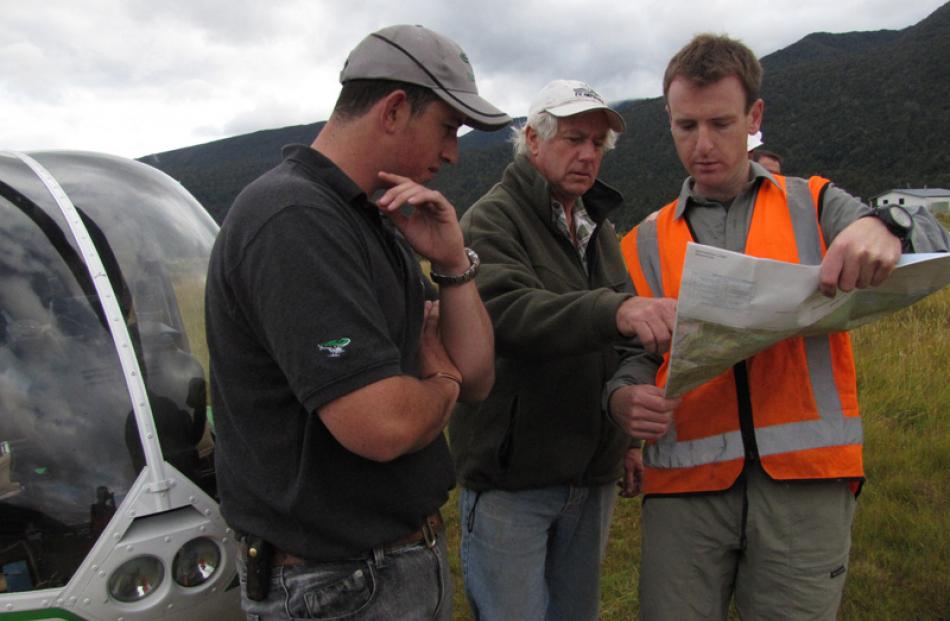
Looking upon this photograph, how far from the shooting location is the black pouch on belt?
1.63m

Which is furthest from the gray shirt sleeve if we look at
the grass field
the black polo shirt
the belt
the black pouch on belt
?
the grass field

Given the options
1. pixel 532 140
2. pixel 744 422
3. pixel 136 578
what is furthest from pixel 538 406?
pixel 136 578

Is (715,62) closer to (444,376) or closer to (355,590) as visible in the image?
(444,376)

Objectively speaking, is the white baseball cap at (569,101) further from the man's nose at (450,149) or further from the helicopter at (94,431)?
the helicopter at (94,431)

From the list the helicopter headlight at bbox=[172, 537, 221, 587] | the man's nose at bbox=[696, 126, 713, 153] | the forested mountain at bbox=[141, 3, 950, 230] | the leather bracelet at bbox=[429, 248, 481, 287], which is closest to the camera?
the leather bracelet at bbox=[429, 248, 481, 287]

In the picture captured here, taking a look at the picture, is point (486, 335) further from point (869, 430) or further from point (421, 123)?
point (869, 430)

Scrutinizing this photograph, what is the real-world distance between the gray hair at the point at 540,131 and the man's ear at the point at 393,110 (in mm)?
840

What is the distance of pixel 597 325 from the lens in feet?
6.47

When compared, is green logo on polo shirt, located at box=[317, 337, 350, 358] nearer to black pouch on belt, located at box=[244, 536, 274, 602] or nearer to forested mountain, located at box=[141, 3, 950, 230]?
black pouch on belt, located at box=[244, 536, 274, 602]

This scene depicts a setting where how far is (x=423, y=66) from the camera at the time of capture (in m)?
1.69

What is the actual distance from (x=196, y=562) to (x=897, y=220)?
211 centimetres

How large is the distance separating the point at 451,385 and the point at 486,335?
0.24 meters

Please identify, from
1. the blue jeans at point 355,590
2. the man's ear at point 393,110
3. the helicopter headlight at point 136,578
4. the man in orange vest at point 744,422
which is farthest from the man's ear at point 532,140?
the helicopter headlight at point 136,578

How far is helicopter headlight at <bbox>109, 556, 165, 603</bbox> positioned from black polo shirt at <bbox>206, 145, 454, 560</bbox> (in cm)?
49
